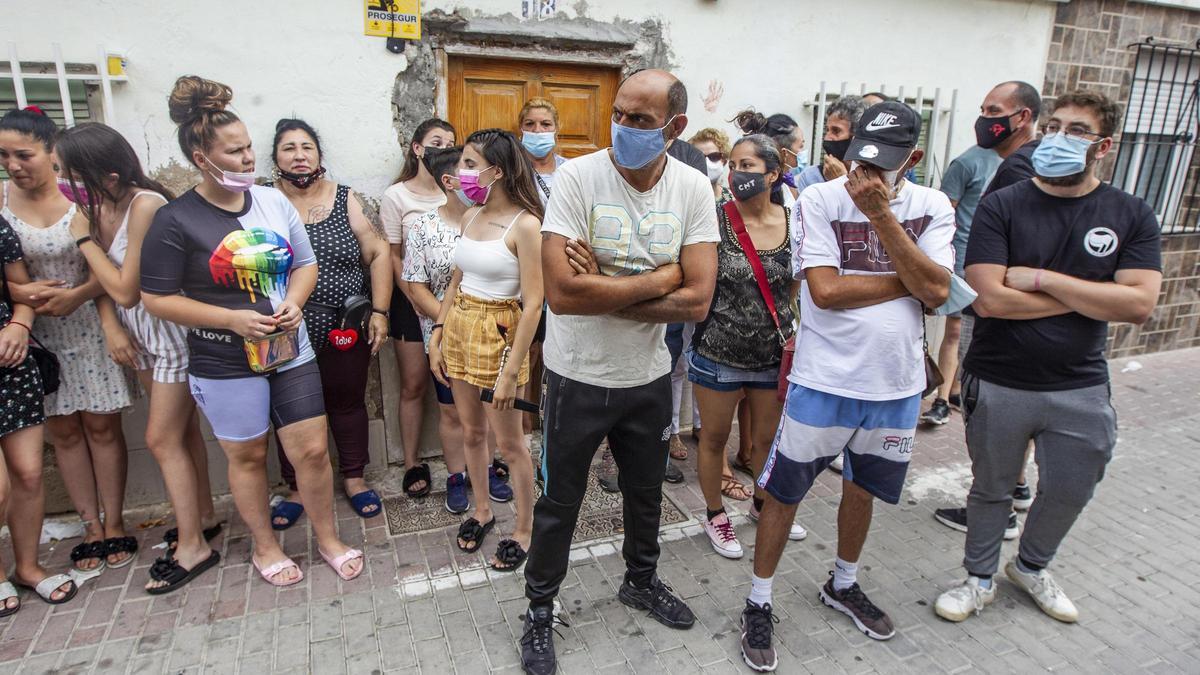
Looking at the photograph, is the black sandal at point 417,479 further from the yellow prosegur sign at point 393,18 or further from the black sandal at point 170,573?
the yellow prosegur sign at point 393,18

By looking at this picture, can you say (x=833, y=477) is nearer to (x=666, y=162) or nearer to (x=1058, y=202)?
(x=1058, y=202)

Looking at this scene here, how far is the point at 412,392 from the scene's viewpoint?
4.31 m

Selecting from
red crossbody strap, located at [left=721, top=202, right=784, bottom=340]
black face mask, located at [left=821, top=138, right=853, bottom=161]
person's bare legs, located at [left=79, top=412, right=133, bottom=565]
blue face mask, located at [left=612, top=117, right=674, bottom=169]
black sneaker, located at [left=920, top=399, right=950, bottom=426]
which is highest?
black face mask, located at [left=821, top=138, right=853, bottom=161]

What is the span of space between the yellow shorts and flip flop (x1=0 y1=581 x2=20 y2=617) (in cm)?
218

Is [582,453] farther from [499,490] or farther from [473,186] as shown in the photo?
[499,490]

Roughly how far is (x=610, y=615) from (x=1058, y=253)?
2.41 m

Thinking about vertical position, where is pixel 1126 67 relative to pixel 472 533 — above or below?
above

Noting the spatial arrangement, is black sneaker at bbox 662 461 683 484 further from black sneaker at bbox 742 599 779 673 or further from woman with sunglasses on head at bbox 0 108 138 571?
woman with sunglasses on head at bbox 0 108 138 571

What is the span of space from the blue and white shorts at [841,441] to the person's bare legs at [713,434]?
0.63 metres

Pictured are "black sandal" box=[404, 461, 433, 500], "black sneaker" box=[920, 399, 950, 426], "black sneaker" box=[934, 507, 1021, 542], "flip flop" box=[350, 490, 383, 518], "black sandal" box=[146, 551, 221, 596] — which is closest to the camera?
"black sandal" box=[146, 551, 221, 596]

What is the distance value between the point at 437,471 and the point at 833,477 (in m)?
A: 2.54

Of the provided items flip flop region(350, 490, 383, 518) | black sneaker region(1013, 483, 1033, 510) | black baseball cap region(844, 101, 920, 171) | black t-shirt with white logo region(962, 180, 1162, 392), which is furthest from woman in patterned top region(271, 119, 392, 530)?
black sneaker region(1013, 483, 1033, 510)

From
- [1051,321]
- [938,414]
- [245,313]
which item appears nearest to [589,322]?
[245,313]

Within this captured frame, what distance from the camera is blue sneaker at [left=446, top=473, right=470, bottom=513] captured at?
3997mm
